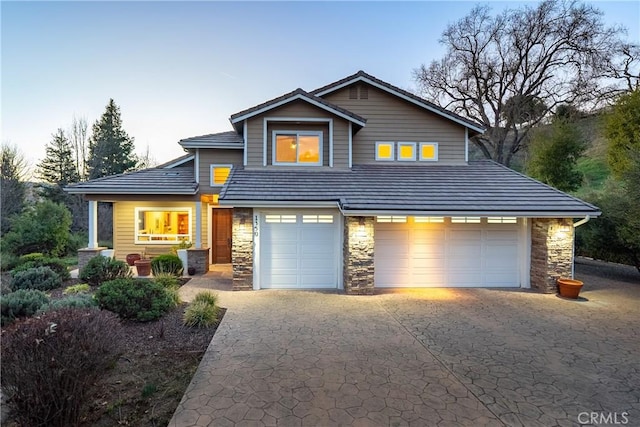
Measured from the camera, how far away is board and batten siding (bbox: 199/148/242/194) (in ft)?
42.5

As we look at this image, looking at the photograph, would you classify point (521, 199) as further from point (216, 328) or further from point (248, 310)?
point (216, 328)

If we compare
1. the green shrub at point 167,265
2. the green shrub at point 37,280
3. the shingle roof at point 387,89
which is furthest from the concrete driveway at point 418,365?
the shingle roof at point 387,89

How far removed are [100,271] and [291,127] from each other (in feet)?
25.2

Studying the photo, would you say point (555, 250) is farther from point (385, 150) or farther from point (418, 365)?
point (418, 365)

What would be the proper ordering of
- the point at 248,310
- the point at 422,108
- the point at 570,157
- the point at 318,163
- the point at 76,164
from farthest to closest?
1. the point at 76,164
2. the point at 570,157
3. the point at 422,108
4. the point at 318,163
5. the point at 248,310

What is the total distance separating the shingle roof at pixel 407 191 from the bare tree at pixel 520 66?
1234 centimetres

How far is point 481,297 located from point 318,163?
22.1 ft

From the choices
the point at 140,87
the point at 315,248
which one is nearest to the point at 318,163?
the point at 315,248

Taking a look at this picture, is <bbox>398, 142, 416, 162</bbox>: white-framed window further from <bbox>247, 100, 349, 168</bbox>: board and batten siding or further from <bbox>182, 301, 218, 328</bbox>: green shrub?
<bbox>182, 301, 218, 328</bbox>: green shrub

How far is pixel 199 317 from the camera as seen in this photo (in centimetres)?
643

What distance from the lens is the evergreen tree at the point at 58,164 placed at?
24.0m

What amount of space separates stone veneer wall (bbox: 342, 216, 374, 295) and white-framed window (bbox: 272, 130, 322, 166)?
336cm

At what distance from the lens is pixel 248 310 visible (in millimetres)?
7535

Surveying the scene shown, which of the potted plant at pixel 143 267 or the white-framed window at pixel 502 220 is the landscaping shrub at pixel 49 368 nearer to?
the potted plant at pixel 143 267
